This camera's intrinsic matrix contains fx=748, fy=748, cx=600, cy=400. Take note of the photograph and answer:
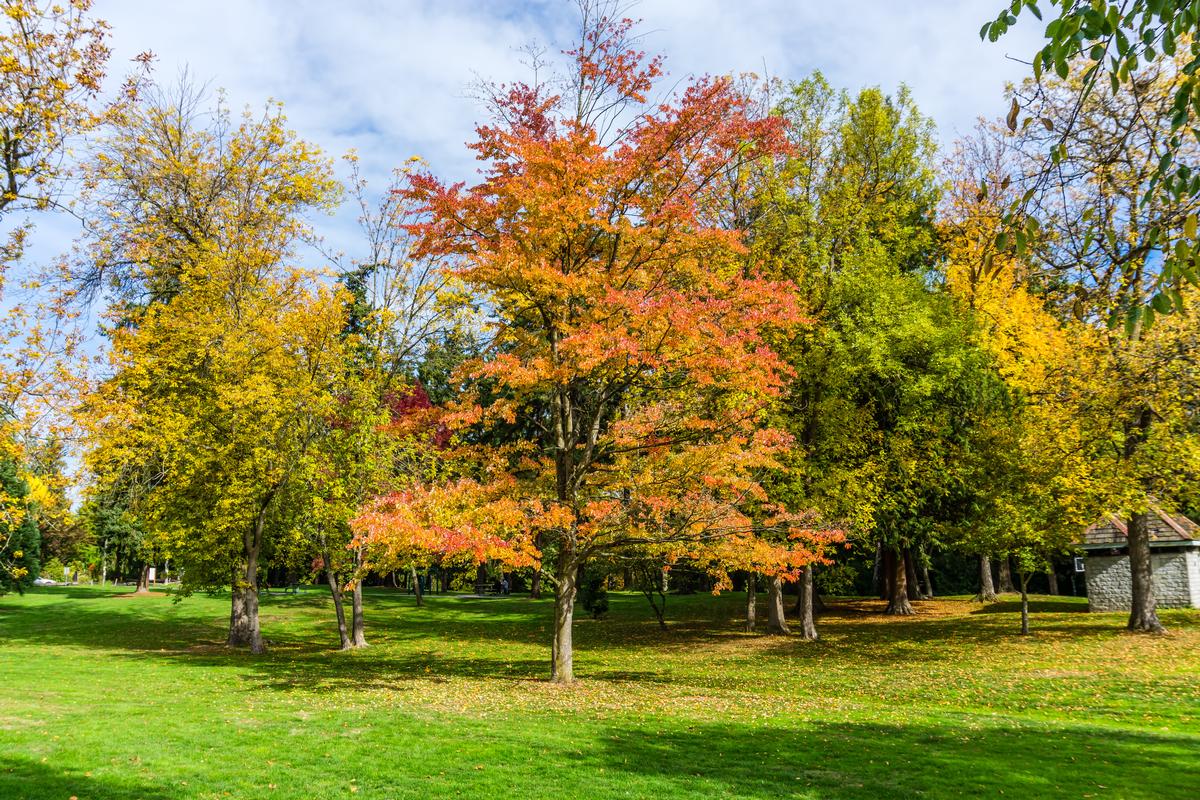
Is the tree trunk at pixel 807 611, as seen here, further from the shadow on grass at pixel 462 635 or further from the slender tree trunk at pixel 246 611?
the slender tree trunk at pixel 246 611

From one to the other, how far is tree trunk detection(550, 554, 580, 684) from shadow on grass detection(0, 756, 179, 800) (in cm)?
850

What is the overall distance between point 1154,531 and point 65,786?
1191 inches

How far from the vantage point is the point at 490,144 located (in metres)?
14.8

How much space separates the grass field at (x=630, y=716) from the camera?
8.45 m

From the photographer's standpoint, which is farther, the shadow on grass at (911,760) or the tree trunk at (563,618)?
the tree trunk at (563,618)

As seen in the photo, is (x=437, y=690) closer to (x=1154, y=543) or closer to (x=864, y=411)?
(x=864, y=411)

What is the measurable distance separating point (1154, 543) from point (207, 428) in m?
29.9

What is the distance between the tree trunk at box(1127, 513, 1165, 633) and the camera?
2003 cm

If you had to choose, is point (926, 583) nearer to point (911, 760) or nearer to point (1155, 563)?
point (1155, 563)

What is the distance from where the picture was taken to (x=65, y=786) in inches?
304

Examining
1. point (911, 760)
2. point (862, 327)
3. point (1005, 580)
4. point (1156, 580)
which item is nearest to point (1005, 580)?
point (1005, 580)

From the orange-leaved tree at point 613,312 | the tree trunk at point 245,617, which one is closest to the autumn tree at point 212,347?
the tree trunk at point 245,617

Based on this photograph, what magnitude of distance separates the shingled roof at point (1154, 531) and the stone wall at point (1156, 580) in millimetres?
544

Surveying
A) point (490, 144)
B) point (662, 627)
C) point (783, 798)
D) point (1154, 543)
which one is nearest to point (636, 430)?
point (490, 144)
